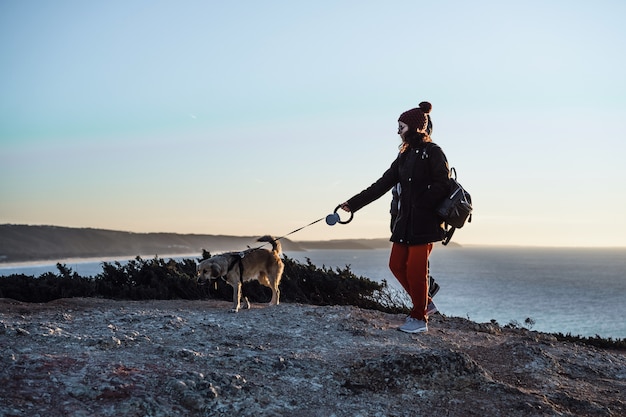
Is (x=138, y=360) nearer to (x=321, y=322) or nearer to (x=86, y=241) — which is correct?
(x=321, y=322)

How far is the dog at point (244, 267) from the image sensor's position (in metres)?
9.62

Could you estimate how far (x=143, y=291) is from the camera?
444 inches

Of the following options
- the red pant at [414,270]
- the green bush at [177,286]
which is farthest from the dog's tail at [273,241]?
the red pant at [414,270]

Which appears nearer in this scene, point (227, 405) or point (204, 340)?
point (227, 405)

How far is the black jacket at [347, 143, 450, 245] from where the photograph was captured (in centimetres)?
773

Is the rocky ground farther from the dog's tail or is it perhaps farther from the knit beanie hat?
the knit beanie hat

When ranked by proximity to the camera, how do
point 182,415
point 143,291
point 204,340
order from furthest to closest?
point 143,291, point 204,340, point 182,415

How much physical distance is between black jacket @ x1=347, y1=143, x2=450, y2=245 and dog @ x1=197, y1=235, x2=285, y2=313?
109 inches

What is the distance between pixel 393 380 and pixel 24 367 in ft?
10.1

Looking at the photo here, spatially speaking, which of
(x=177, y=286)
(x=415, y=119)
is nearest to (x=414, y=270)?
(x=415, y=119)

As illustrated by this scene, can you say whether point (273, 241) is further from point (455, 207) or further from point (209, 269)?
point (455, 207)

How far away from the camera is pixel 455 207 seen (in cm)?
762

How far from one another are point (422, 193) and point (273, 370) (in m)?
3.13

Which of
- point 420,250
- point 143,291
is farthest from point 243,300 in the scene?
point 420,250
